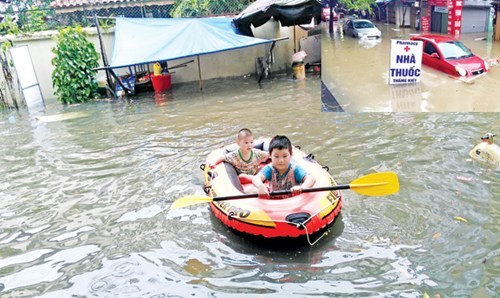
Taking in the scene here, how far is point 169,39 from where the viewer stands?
14.3 meters

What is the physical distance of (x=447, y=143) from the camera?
842 cm

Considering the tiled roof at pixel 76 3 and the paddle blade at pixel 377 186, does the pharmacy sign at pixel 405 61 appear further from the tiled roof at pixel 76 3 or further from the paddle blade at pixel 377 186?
the tiled roof at pixel 76 3

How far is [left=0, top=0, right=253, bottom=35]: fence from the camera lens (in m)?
16.2

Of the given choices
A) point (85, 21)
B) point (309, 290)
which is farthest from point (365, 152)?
point (85, 21)

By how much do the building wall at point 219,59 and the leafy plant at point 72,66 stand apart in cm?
91

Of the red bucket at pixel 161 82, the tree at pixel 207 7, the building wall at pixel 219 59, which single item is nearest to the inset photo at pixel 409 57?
the building wall at pixel 219 59

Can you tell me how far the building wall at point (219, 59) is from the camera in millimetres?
15852

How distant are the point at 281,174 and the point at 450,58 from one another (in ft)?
38.0

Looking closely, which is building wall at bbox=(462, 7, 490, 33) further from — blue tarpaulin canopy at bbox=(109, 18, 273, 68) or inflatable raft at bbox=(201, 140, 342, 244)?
inflatable raft at bbox=(201, 140, 342, 244)

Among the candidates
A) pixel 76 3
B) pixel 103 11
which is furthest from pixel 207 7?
pixel 76 3

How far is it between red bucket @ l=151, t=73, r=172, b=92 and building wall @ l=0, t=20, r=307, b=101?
93cm

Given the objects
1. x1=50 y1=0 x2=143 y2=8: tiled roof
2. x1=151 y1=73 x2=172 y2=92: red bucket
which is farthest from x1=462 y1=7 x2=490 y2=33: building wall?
x1=50 y1=0 x2=143 y2=8: tiled roof

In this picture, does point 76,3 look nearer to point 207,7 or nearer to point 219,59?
point 207,7

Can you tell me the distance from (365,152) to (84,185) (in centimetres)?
491
